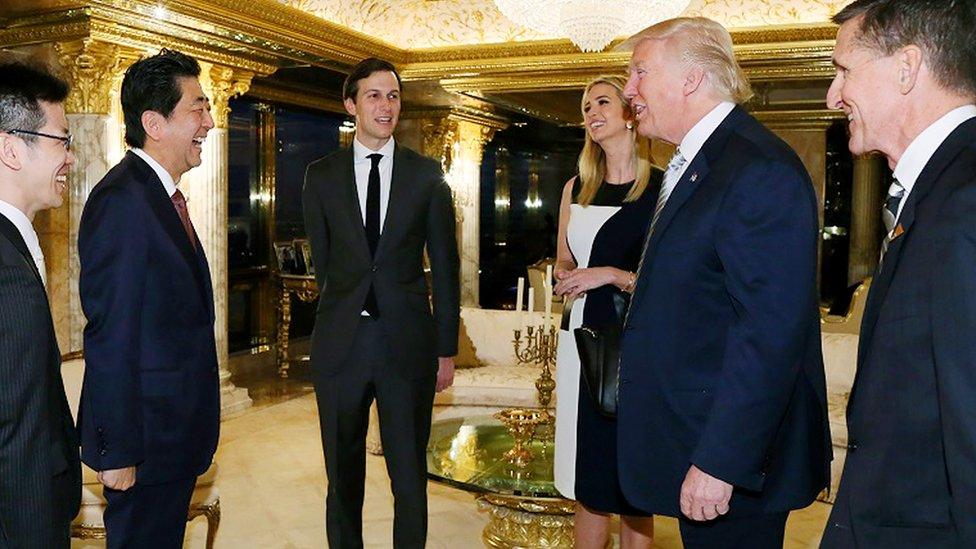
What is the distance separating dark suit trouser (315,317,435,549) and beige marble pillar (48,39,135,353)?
3534mm

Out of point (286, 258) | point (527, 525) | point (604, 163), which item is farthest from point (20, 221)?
point (286, 258)

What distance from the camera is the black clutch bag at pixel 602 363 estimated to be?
2068 mm

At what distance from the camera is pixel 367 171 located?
2.75 m

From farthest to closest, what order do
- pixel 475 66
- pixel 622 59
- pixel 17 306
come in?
pixel 475 66 → pixel 622 59 → pixel 17 306

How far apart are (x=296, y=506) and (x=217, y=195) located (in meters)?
2.97

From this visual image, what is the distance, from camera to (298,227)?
9.81m

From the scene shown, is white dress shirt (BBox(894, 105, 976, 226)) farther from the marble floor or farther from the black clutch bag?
the marble floor

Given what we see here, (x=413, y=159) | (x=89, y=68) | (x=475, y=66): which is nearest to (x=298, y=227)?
(x=475, y=66)

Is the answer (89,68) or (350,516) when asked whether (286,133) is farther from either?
(350,516)

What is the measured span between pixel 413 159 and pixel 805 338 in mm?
1509

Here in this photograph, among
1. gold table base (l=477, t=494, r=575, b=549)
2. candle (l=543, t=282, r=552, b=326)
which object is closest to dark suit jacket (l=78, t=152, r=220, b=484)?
candle (l=543, t=282, r=552, b=326)

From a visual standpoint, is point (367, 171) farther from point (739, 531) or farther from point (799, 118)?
point (799, 118)

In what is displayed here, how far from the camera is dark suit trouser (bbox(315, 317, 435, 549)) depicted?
2.66m

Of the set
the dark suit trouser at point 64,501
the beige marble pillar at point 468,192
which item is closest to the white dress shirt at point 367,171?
the dark suit trouser at point 64,501
